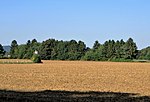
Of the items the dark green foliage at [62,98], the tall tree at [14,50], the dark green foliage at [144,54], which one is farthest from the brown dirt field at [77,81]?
the dark green foliage at [144,54]

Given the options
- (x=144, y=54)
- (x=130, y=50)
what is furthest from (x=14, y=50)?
(x=144, y=54)

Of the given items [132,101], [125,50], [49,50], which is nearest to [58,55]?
[49,50]

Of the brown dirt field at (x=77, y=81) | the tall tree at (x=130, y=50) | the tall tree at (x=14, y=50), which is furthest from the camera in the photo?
the tall tree at (x=14, y=50)

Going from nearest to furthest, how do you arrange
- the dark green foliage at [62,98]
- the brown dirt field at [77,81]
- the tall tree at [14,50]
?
the dark green foliage at [62,98], the brown dirt field at [77,81], the tall tree at [14,50]

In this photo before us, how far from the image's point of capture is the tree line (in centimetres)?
13800

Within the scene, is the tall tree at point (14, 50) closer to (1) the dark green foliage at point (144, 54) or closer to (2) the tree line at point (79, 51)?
(2) the tree line at point (79, 51)

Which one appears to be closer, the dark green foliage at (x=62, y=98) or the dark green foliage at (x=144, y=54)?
the dark green foliage at (x=62, y=98)

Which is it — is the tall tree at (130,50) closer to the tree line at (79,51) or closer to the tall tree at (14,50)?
the tree line at (79,51)

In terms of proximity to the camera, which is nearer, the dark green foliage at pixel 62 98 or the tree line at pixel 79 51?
the dark green foliage at pixel 62 98

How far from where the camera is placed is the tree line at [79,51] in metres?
138

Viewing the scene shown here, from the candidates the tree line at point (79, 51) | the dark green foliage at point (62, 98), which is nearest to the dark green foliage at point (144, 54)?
the tree line at point (79, 51)

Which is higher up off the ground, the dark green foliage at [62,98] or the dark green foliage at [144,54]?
the dark green foliage at [144,54]

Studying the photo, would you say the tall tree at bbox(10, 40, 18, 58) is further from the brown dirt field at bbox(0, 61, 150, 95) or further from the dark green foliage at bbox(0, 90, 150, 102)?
the dark green foliage at bbox(0, 90, 150, 102)

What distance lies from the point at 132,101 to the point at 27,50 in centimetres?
12954
